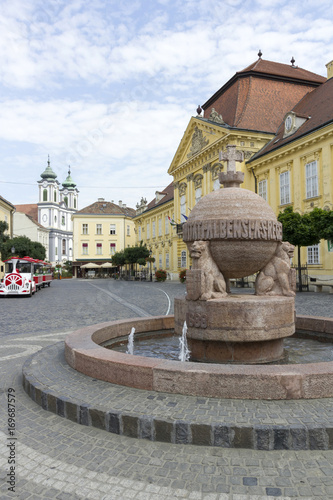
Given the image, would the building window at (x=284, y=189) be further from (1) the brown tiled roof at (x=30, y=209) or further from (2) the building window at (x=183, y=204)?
(1) the brown tiled roof at (x=30, y=209)

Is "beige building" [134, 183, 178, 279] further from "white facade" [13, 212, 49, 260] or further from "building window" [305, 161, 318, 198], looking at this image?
"white facade" [13, 212, 49, 260]

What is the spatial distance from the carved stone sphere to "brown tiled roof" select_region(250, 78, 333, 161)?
19.8 metres

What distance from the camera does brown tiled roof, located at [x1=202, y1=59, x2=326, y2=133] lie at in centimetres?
3170

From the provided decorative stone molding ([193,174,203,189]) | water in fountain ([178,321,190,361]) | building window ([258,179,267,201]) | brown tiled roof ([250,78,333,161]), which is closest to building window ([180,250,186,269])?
decorative stone molding ([193,174,203,189])

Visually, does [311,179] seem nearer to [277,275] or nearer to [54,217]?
[277,275]

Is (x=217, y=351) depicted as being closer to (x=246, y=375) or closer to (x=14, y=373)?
(x=246, y=375)

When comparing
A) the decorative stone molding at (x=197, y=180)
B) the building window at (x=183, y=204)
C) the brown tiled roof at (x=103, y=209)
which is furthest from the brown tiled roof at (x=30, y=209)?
the decorative stone molding at (x=197, y=180)

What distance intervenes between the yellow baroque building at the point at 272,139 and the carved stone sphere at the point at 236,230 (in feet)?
62.3

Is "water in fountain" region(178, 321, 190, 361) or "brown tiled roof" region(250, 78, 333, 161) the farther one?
"brown tiled roof" region(250, 78, 333, 161)

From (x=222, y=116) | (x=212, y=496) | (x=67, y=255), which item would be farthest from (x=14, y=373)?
(x=67, y=255)

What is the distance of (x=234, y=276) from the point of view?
629 cm

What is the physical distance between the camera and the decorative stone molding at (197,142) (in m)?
36.6

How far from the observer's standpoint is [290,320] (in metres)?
5.67

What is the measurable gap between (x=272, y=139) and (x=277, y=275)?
2741 centimetres
